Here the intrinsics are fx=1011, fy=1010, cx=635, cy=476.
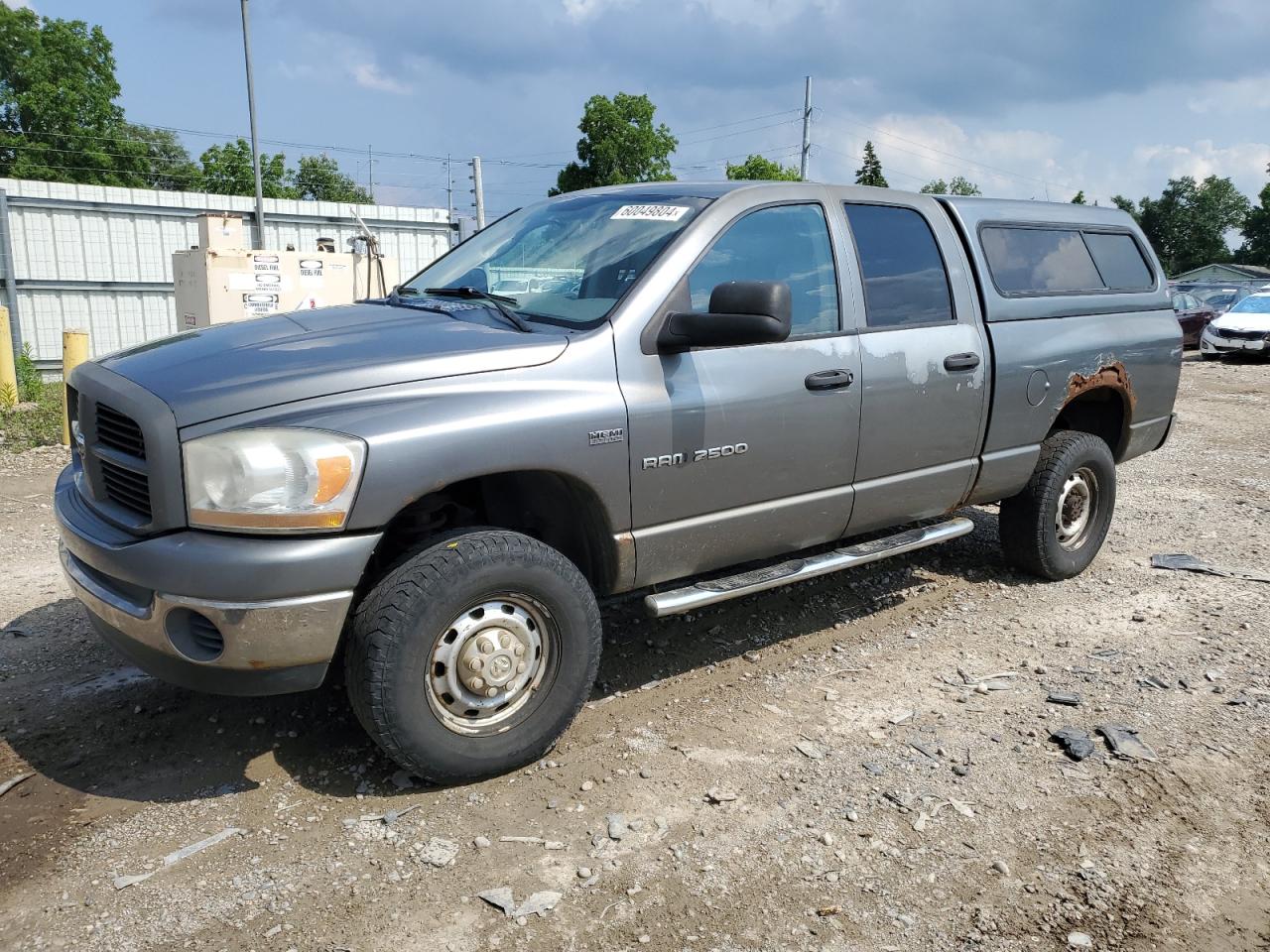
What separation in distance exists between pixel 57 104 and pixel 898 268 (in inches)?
2286

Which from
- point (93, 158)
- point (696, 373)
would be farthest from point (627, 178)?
point (696, 373)

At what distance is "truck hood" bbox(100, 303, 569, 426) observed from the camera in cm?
297

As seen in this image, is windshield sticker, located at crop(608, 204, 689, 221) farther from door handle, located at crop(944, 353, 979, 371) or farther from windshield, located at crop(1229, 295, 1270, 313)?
windshield, located at crop(1229, 295, 1270, 313)

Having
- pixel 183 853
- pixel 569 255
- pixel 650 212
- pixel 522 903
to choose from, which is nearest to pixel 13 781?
pixel 183 853

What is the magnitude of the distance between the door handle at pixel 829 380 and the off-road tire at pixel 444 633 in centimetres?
125

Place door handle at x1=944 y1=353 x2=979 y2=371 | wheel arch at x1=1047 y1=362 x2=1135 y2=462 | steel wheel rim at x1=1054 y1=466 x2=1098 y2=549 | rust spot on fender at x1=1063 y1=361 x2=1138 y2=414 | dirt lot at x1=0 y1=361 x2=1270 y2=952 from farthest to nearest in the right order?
steel wheel rim at x1=1054 y1=466 x2=1098 y2=549, wheel arch at x1=1047 y1=362 x2=1135 y2=462, rust spot on fender at x1=1063 y1=361 x2=1138 y2=414, door handle at x1=944 y1=353 x2=979 y2=371, dirt lot at x1=0 y1=361 x2=1270 y2=952

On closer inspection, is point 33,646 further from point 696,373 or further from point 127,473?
point 696,373

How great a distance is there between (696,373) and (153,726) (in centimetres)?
242

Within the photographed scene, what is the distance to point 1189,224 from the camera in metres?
77.6

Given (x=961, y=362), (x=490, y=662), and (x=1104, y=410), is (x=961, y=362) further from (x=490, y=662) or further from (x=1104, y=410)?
(x=490, y=662)

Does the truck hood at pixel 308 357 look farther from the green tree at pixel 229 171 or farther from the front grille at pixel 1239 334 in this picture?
the green tree at pixel 229 171

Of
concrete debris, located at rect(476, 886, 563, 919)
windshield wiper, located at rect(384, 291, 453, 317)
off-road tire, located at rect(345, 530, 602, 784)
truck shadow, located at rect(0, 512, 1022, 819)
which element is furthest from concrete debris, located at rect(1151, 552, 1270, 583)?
concrete debris, located at rect(476, 886, 563, 919)

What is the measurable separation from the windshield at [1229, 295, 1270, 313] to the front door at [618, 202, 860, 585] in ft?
66.0

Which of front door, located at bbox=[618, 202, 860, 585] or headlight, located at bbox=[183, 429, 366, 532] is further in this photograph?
front door, located at bbox=[618, 202, 860, 585]
